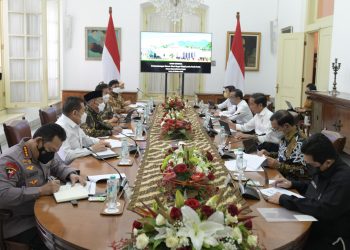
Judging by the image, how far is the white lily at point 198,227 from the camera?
135 cm

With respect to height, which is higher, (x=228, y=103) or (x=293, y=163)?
(x=228, y=103)

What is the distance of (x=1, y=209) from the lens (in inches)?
87.4

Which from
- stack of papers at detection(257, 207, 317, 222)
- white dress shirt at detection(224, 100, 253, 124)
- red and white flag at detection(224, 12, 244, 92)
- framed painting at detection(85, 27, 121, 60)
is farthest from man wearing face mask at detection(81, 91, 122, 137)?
framed painting at detection(85, 27, 121, 60)

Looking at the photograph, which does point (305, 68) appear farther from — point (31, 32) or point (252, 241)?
point (252, 241)

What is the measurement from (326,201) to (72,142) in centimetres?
226

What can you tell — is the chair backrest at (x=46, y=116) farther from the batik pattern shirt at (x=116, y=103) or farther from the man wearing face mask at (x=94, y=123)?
the batik pattern shirt at (x=116, y=103)

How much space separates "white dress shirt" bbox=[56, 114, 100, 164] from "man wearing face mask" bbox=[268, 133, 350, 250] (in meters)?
1.64

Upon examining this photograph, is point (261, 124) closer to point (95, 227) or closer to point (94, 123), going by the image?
point (94, 123)

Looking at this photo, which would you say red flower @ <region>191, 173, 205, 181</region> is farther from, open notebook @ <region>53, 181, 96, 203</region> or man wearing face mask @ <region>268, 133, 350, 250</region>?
open notebook @ <region>53, 181, 96, 203</region>

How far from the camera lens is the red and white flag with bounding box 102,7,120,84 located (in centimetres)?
877

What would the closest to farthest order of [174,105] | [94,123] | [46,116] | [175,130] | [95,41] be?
[175,130], [94,123], [46,116], [174,105], [95,41]

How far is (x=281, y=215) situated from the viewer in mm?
2109

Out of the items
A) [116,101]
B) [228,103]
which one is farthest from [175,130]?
[228,103]

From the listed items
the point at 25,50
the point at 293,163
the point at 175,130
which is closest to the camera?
the point at 293,163
